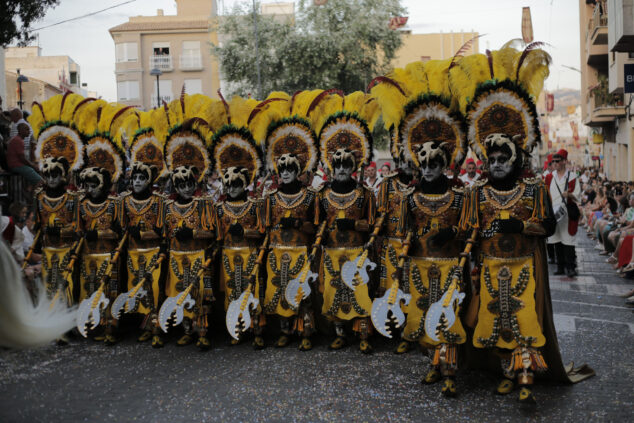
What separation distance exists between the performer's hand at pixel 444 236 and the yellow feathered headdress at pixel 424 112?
58cm

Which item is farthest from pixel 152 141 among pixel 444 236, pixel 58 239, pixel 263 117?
pixel 444 236

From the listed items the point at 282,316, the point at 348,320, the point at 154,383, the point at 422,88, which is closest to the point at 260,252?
the point at 282,316

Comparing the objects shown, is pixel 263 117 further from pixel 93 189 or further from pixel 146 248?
pixel 93 189

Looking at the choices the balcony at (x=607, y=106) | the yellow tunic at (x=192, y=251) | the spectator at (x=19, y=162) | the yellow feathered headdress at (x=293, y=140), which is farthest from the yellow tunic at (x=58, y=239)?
the balcony at (x=607, y=106)

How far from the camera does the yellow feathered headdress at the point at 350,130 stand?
21.8 feet

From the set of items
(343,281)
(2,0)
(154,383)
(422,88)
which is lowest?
(154,383)

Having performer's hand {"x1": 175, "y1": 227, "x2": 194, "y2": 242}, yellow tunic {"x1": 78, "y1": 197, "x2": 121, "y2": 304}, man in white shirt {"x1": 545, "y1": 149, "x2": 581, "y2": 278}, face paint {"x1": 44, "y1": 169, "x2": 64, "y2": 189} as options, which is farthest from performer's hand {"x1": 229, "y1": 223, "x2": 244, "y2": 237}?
man in white shirt {"x1": 545, "y1": 149, "x2": 581, "y2": 278}

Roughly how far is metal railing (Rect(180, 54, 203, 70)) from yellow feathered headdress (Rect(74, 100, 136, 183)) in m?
36.8

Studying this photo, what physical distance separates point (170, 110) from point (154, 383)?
119 inches

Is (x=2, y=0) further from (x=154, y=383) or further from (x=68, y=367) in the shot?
(x=154, y=383)

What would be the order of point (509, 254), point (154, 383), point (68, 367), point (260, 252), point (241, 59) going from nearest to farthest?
point (509, 254)
point (154, 383)
point (68, 367)
point (260, 252)
point (241, 59)

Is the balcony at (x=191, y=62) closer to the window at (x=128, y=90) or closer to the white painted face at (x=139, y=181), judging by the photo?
the window at (x=128, y=90)

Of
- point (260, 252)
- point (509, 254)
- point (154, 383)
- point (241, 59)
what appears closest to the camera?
point (509, 254)

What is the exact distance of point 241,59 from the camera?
89.1ft
